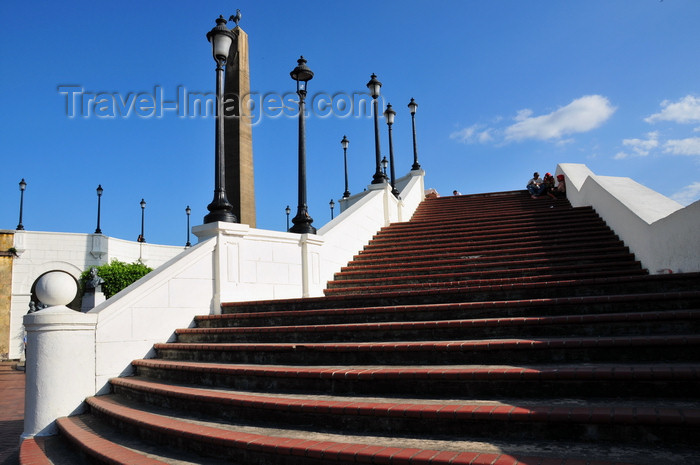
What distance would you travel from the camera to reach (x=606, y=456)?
2992 mm

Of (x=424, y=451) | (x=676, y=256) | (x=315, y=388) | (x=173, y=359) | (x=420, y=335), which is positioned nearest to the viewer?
(x=424, y=451)

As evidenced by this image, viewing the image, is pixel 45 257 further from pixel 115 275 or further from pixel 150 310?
pixel 150 310

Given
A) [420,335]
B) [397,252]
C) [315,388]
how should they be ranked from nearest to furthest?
[315,388] < [420,335] < [397,252]

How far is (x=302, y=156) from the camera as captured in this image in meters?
10.5

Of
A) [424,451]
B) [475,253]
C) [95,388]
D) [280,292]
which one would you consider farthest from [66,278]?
[475,253]

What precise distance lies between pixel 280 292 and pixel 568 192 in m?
10.5

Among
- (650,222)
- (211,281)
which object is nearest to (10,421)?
(211,281)

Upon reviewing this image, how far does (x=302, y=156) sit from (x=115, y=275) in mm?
24961

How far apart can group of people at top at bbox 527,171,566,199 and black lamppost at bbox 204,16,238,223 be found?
37.4 feet

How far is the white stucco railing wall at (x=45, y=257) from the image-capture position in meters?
29.2

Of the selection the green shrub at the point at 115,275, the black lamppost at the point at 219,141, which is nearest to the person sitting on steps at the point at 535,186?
the black lamppost at the point at 219,141

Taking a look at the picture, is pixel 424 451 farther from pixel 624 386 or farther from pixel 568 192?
pixel 568 192

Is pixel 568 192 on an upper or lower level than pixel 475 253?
upper

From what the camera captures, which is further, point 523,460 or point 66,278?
point 66,278
